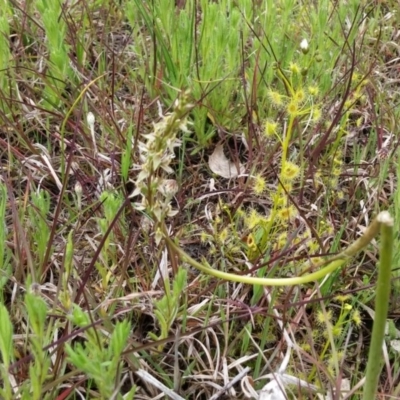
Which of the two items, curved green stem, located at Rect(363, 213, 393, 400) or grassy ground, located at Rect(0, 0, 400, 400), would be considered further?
grassy ground, located at Rect(0, 0, 400, 400)

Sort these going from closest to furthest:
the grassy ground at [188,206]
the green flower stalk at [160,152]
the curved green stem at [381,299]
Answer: the curved green stem at [381,299]
the green flower stalk at [160,152]
the grassy ground at [188,206]

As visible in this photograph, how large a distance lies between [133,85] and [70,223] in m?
0.74

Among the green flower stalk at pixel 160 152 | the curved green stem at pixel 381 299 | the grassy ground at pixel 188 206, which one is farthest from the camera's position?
the grassy ground at pixel 188 206

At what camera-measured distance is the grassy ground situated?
1198 mm

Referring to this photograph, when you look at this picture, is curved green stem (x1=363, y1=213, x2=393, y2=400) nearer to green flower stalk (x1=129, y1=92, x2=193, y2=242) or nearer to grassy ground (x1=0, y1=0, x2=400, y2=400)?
grassy ground (x1=0, y1=0, x2=400, y2=400)

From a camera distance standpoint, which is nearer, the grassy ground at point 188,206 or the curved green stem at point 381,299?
the curved green stem at point 381,299

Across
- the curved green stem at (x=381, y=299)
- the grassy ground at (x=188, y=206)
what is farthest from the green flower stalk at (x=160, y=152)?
the curved green stem at (x=381, y=299)

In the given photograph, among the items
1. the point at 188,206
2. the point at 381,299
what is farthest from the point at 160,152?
the point at 188,206

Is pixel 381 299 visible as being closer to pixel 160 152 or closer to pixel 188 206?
pixel 160 152

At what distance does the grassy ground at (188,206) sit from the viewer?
1198 millimetres

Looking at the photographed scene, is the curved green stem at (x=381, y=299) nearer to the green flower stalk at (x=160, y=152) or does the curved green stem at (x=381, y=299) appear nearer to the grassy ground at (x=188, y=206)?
the grassy ground at (x=188, y=206)

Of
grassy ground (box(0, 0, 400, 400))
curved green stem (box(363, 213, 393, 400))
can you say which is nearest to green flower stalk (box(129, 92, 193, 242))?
grassy ground (box(0, 0, 400, 400))

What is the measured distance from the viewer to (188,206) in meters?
1.68

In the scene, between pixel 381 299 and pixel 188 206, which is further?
pixel 188 206
